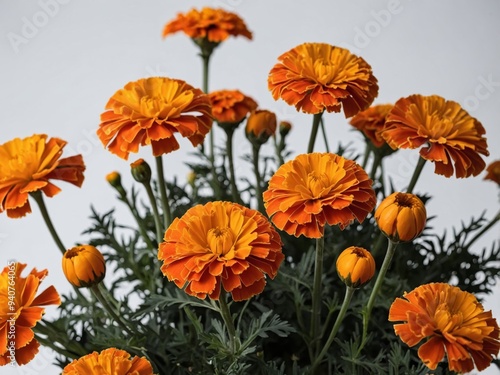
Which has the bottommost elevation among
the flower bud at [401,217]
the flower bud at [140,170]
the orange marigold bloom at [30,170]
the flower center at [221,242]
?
the flower bud at [401,217]

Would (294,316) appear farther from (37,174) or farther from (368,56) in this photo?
(368,56)

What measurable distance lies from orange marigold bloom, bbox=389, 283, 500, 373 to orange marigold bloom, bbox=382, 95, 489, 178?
0.11m

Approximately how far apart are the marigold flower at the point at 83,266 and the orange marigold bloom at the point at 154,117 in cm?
7

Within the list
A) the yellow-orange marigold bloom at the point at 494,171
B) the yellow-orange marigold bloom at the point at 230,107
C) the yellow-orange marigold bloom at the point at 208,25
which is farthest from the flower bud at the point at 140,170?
the yellow-orange marigold bloom at the point at 494,171

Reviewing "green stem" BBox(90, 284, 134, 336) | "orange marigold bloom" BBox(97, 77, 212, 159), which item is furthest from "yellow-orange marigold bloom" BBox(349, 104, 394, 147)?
"green stem" BBox(90, 284, 134, 336)

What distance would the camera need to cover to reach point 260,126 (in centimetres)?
53

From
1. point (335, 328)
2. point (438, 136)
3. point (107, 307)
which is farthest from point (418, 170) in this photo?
point (107, 307)

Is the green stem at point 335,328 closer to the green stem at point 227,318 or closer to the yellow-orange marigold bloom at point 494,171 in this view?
the green stem at point 227,318

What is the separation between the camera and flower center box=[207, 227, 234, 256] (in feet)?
1.15

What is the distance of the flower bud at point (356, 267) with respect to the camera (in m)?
0.37

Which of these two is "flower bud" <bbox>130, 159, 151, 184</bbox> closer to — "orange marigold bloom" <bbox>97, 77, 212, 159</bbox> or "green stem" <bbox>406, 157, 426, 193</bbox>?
"orange marigold bloom" <bbox>97, 77, 212, 159</bbox>

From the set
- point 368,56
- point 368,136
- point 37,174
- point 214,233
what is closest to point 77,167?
point 37,174

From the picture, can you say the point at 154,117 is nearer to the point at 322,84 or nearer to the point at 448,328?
the point at 322,84

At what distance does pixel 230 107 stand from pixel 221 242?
24 centimetres
